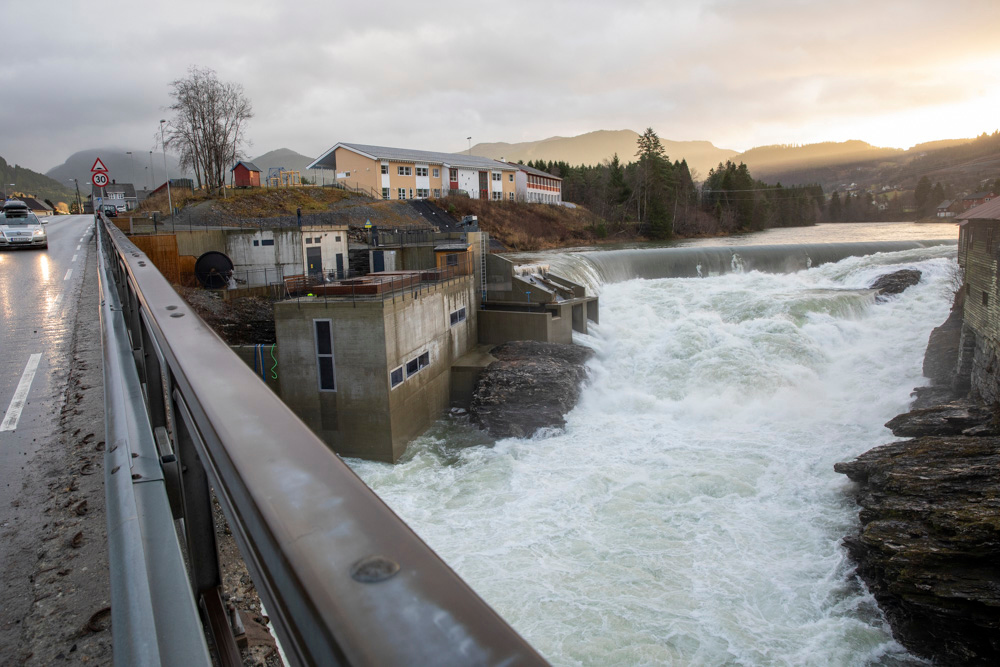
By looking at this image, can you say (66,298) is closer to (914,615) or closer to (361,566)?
(361,566)

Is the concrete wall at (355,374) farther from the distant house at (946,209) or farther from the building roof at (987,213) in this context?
the distant house at (946,209)

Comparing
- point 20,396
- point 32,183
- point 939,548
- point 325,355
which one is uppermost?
point 32,183

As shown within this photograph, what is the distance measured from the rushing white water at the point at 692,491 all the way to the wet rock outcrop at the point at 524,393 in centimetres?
58

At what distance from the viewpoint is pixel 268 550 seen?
2.63ft

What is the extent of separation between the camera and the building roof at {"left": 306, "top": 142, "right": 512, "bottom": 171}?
2264 inches

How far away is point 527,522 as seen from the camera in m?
15.1

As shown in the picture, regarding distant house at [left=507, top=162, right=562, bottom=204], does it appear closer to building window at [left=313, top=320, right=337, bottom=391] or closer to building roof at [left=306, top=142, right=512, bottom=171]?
building roof at [left=306, top=142, right=512, bottom=171]

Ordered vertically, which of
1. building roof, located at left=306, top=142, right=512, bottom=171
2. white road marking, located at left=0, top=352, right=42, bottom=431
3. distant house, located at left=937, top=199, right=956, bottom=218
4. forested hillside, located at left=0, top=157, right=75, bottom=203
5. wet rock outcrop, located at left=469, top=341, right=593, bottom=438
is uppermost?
forested hillside, located at left=0, top=157, right=75, bottom=203

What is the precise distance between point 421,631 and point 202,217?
43572mm

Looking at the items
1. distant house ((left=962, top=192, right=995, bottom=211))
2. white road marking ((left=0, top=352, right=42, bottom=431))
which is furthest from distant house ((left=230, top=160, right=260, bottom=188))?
distant house ((left=962, top=192, right=995, bottom=211))

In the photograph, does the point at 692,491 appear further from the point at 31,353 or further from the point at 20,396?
the point at 20,396

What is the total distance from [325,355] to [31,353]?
1190 cm

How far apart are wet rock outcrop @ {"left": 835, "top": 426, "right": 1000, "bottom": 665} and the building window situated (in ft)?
44.4

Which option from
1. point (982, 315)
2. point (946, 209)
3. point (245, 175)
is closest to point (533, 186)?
point (245, 175)
